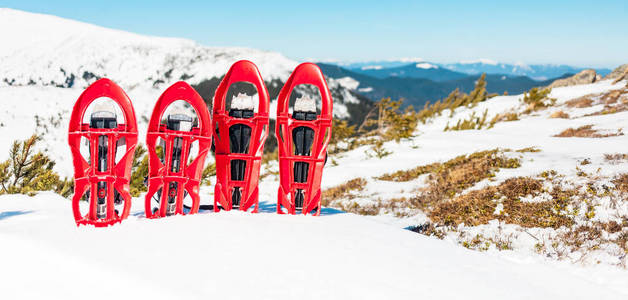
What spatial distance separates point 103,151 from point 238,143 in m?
1.62

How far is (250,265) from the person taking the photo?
2873 millimetres

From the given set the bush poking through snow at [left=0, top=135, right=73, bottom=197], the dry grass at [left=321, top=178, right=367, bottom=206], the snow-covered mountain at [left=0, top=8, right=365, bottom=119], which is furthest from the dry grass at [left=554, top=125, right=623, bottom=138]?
the snow-covered mountain at [left=0, top=8, right=365, bottom=119]

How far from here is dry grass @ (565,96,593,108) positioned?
17528 mm

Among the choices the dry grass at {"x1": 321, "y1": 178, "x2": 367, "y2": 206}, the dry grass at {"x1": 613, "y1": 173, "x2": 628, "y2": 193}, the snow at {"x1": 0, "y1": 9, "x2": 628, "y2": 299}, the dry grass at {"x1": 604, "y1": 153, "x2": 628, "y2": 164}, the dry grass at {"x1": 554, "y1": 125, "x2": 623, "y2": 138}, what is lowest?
the dry grass at {"x1": 321, "y1": 178, "x2": 367, "y2": 206}

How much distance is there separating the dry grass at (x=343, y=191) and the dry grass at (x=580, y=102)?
14.8 metres

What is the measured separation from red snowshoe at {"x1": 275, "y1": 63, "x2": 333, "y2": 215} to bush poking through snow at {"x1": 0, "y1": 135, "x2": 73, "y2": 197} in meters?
4.30

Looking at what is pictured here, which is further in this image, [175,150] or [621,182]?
[621,182]

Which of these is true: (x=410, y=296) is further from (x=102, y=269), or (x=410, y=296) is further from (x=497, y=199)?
(x=497, y=199)

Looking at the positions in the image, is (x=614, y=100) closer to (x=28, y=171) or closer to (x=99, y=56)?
(x=28, y=171)

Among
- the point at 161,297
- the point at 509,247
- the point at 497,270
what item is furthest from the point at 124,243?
the point at 509,247

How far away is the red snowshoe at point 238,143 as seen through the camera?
4.86 meters

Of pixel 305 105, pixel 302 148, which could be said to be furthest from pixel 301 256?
pixel 305 105

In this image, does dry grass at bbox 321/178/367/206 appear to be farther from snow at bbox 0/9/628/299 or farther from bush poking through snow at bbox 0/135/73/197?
bush poking through snow at bbox 0/135/73/197

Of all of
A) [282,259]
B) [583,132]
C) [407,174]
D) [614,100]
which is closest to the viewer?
[282,259]
